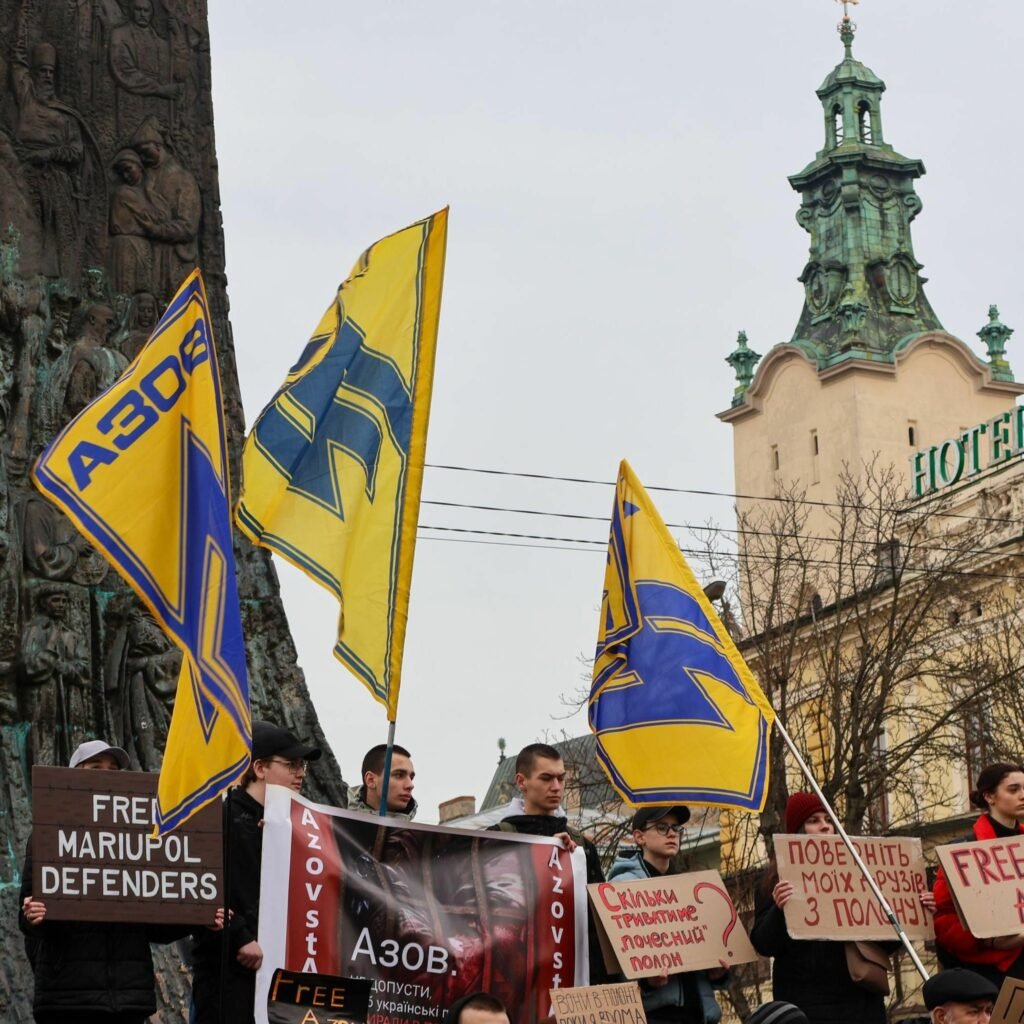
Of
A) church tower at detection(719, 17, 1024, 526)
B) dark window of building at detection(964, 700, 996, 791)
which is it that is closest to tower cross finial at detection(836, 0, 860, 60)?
church tower at detection(719, 17, 1024, 526)

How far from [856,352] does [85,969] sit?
55569 mm

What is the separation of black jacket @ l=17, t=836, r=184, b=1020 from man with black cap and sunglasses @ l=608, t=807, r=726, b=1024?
1834 mm

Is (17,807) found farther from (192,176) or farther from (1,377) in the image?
(192,176)

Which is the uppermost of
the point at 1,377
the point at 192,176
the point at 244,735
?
the point at 192,176

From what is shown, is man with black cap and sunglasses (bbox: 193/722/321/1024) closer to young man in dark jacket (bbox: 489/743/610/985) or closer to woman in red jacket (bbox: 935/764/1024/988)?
young man in dark jacket (bbox: 489/743/610/985)

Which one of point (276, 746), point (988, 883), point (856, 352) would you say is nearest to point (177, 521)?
point (276, 746)

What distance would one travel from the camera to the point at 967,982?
27.4 ft

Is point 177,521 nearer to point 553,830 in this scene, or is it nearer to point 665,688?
point 553,830

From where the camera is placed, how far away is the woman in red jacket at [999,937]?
982 centimetres

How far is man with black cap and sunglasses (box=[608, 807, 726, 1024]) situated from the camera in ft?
32.1

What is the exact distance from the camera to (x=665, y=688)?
10.8 m

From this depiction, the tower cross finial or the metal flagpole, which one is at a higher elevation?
the tower cross finial

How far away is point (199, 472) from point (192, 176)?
17.4 feet

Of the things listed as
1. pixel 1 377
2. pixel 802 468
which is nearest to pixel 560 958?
pixel 1 377
